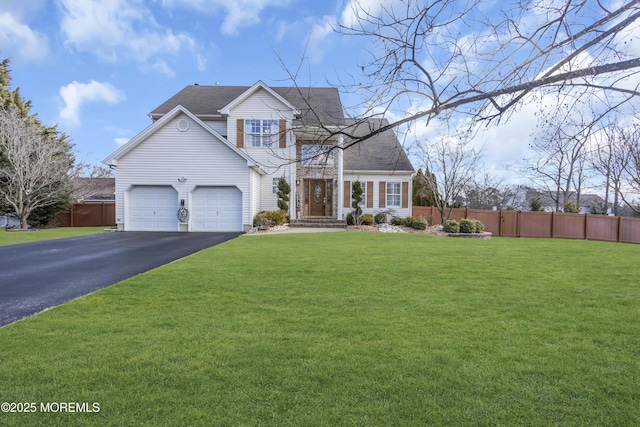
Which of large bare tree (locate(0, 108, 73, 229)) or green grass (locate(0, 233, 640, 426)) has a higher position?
large bare tree (locate(0, 108, 73, 229))

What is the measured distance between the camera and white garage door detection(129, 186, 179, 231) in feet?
58.7

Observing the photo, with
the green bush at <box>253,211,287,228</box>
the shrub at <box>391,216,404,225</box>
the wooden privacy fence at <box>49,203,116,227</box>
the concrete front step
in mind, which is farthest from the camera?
the wooden privacy fence at <box>49,203,116,227</box>

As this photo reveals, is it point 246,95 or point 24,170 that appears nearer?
point 246,95

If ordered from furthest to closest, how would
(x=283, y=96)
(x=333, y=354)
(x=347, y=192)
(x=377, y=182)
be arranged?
(x=377, y=182), (x=347, y=192), (x=283, y=96), (x=333, y=354)

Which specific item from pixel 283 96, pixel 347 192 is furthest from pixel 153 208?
pixel 347 192

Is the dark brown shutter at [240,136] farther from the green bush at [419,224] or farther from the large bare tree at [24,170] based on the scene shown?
the large bare tree at [24,170]

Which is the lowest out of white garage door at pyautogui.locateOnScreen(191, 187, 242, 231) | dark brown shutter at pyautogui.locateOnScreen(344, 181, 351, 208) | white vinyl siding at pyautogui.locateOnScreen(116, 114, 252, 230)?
white garage door at pyautogui.locateOnScreen(191, 187, 242, 231)

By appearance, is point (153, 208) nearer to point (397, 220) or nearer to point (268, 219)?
point (268, 219)

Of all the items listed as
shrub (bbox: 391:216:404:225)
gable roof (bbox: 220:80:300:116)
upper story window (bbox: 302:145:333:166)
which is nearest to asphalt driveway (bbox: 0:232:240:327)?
upper story window (bbox: 302:145:333:166)

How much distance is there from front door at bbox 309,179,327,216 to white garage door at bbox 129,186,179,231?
307 inches

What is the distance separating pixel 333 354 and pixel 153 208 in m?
17.3

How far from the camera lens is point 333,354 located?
10.8ft

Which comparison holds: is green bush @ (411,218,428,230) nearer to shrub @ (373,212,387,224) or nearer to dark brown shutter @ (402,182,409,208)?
shrub @ (373,212,387,224)

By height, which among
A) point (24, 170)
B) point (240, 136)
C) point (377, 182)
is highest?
point (240, 136)
